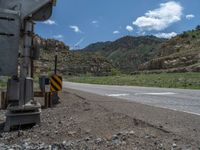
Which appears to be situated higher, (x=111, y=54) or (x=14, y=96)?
(x=111, y=54)

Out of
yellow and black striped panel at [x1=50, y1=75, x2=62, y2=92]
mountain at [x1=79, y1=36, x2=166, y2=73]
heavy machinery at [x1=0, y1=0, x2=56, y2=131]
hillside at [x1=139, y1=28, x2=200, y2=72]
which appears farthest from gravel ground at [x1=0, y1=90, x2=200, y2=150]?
mountain at [x1=79, y1=36, x2=166, y2=73]

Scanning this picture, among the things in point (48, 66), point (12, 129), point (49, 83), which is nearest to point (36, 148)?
point (12, 129)

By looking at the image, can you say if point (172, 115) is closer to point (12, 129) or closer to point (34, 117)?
point (34, 117)

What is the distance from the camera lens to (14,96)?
6582 mm

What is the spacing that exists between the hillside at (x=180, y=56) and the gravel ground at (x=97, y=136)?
35.1 meters

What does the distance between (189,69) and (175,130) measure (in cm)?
3703

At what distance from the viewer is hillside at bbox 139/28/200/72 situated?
44.7m

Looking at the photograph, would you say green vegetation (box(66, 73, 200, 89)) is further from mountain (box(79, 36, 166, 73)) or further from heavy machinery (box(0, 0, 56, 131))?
mountain (box(79, 36, 166, 73))

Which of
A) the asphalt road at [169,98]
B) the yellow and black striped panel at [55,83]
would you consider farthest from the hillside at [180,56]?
the yellow and black striped panel at [55,83]

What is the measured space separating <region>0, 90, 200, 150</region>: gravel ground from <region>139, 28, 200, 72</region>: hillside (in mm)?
35092

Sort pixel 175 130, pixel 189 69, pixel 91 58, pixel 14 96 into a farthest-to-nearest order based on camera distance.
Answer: pixel 91 58 < pixel 189 69 < pixel 14 96 < pixel 175 130

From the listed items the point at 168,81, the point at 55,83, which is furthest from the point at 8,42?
the point at 168,81

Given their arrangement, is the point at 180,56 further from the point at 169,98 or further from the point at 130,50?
the point at 130,50

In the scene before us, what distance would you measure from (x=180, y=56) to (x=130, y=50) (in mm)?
92936
